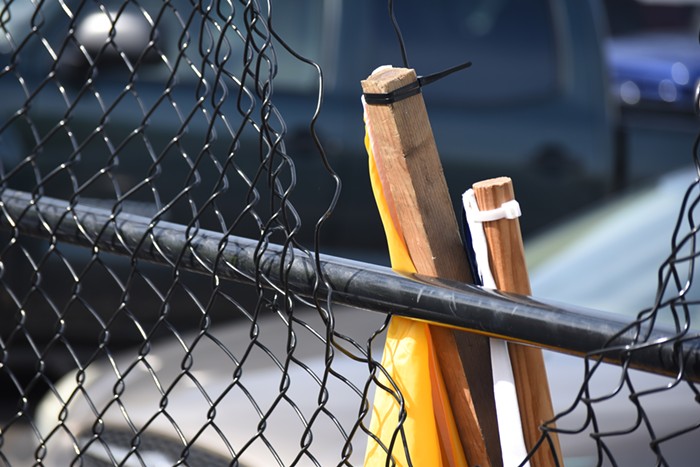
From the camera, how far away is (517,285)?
4.10 ft

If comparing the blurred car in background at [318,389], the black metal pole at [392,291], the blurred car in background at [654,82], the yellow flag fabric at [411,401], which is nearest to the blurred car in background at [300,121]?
the blurred car in background at [654,82]

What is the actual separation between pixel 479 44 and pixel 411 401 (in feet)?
10.5

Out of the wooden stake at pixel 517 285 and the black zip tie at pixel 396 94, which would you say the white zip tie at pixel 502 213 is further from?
the black zip tie at pixel 396 94

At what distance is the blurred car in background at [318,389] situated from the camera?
74.0 inches

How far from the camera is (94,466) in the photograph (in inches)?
89.4

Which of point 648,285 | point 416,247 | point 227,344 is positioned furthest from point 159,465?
point 648,285

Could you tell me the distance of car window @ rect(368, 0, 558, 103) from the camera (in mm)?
4070

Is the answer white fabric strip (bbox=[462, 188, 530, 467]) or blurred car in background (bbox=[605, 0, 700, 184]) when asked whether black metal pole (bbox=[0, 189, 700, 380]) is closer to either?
white fabric strip (bbox=[462, 188, 530, 467])

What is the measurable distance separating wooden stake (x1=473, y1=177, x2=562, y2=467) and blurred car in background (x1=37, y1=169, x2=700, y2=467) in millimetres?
350

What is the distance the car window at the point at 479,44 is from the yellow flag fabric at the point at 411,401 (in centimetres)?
279

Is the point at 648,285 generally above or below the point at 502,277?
above

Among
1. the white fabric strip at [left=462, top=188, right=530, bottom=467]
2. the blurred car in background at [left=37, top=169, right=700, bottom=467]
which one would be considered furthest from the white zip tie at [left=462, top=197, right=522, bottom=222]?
the blurred car in background at [left=37, top=169, right=700, bottom=467]

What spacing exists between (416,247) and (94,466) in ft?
4.41

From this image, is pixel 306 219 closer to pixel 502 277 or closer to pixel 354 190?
pixel 354 190
